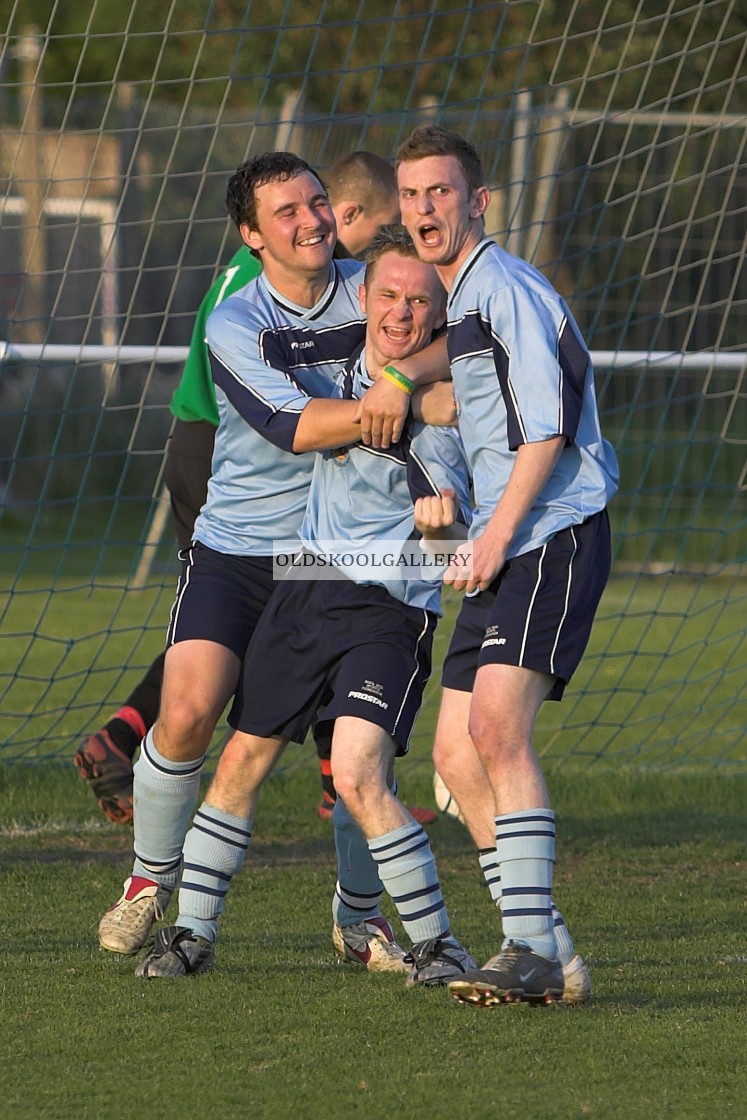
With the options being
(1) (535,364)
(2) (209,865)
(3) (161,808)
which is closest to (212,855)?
(2) (209,865)

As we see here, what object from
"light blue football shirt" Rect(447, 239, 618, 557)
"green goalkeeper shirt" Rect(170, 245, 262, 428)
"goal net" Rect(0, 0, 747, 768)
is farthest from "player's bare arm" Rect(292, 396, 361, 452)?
"goal net" Rect(0, 0, 747, 768)

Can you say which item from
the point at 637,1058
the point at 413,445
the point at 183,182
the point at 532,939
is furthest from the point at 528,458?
the point at 183,182

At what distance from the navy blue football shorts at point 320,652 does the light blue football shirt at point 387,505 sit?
5 cm

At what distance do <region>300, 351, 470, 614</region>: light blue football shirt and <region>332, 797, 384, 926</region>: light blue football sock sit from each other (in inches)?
24.3

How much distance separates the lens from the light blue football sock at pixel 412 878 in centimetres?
376

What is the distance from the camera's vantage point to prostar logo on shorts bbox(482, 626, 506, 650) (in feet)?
11.9

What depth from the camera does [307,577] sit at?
13.1 ft

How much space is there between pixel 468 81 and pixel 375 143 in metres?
5.86

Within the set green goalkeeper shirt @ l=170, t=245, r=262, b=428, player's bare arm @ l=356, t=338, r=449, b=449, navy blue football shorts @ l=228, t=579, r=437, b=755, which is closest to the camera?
player's bare arm @ l=356, t=338, r=449, b=449

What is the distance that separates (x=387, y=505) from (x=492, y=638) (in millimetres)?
462

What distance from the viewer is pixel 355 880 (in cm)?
413

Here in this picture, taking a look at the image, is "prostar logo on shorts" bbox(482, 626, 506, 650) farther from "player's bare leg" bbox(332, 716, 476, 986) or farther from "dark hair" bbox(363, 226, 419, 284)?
"dark hair" bbox(363, 226, 419, 284)

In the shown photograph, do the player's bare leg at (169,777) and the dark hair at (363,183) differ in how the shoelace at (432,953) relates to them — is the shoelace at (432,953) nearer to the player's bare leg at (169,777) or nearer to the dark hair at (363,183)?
the player's bare leg at (169,777)

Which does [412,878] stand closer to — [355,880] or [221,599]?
A: [355,880]
